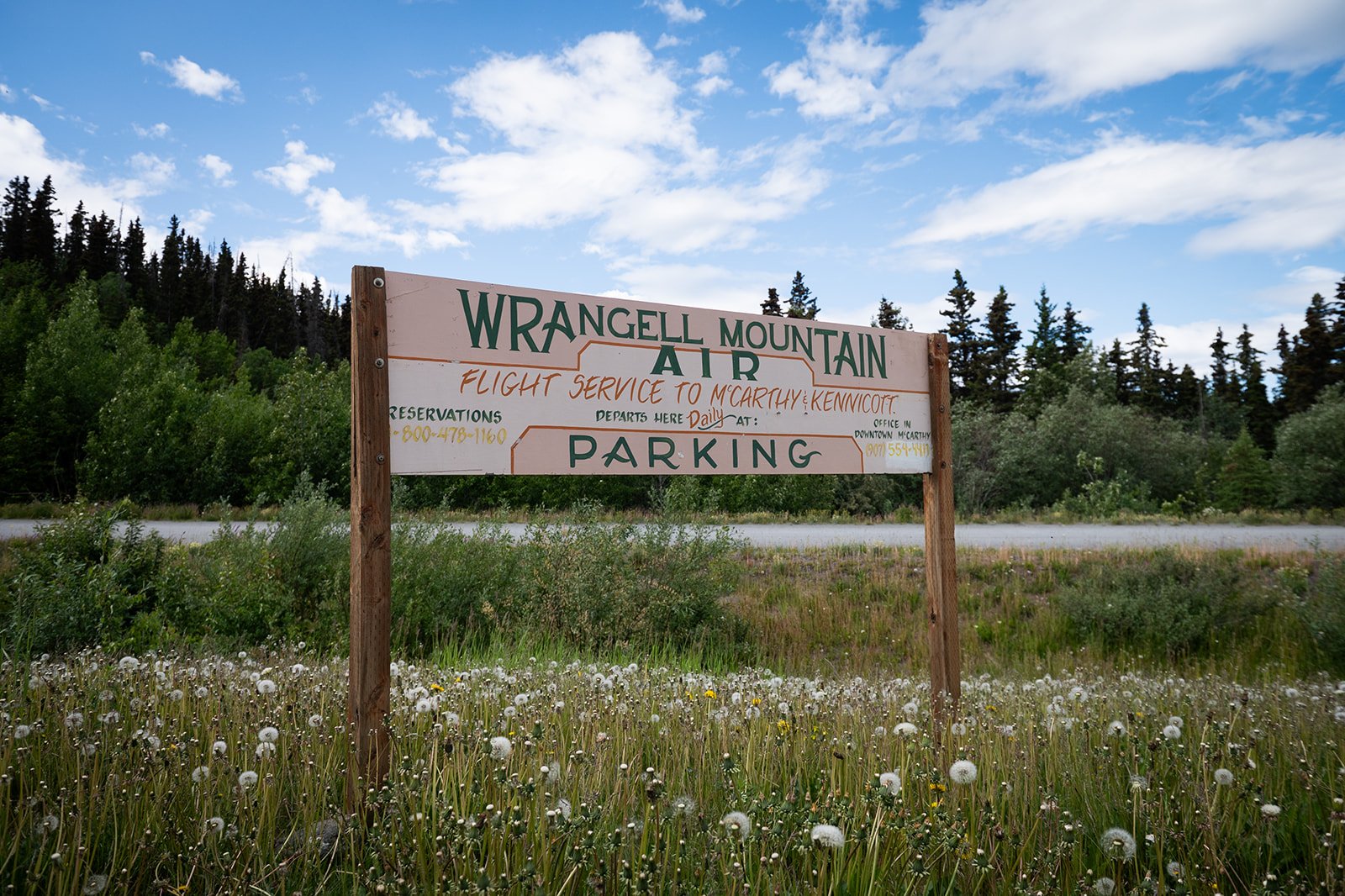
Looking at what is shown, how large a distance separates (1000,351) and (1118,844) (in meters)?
52.2

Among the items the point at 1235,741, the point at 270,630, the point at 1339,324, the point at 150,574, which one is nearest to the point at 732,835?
the point at 1235,741

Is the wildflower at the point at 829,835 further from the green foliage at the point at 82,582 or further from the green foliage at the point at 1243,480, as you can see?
the green foliage at the point at 1243,480

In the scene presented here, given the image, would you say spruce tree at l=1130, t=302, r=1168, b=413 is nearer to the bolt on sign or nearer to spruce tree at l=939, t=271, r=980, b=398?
spruce tree at l=939, t=271, r=980, b=398

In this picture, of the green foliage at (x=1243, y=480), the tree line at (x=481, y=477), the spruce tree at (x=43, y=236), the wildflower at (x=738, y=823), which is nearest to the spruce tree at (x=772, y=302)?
the tree line at (x=481, y=477)

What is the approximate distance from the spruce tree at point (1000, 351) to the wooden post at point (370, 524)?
49813 mm

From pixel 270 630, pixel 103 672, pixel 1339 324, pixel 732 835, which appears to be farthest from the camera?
pixel 1339 324

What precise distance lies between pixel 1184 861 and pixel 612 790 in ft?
6.16

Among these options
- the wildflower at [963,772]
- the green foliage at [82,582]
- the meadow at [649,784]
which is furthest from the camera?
the green foliage at [82,582]

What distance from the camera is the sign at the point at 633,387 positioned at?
324 centimetres

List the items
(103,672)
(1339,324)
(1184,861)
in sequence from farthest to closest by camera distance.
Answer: (1339,324), (103,672), (1184,861)

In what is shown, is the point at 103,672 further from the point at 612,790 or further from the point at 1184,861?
the point at 1184,861

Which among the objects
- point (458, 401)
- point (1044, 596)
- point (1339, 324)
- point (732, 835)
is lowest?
point (1044, 596)

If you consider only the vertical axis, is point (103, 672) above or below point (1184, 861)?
above

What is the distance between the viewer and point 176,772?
2562 mm
